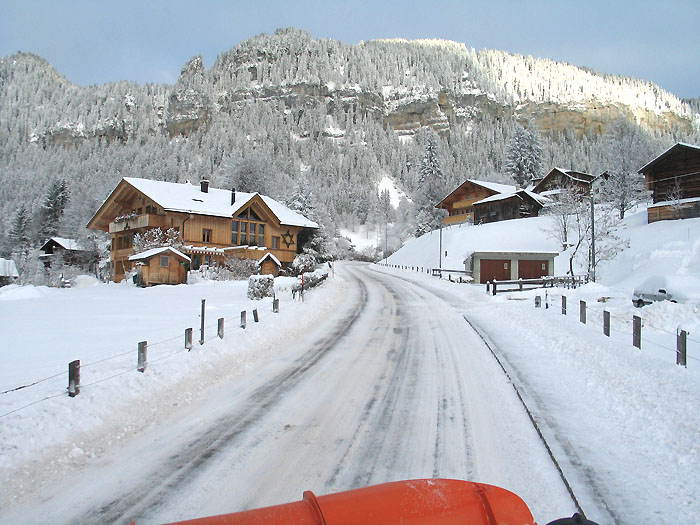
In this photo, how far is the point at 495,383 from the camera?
890cm

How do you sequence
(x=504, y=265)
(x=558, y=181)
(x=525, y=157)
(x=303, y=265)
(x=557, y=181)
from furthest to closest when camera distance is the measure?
(x=525, y=157)
(x=557, y=181)
(x=558, y=181)
(x=303, y=265)
(x=504, y=265)

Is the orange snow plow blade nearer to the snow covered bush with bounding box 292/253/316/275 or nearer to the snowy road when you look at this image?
the snowy road

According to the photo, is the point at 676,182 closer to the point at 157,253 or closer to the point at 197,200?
the point at 197,200

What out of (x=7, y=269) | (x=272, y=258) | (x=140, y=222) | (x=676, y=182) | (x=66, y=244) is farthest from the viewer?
(x=66, y=244)

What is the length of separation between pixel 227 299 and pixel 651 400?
2167cm

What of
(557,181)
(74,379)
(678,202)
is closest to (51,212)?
(74,379)

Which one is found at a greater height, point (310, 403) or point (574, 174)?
point (574, 174)

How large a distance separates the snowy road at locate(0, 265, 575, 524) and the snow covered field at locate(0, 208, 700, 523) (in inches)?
6.7

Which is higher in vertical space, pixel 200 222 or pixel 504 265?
pixel 200 222

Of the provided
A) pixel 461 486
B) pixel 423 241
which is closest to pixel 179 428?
pixel 461 486

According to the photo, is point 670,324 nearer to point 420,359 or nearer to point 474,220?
point 420,359

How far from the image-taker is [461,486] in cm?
232

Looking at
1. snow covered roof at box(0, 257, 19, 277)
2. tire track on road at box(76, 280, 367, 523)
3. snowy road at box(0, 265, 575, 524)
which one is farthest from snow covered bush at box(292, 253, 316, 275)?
snow covered roof at box(0, 257, 19, 277)

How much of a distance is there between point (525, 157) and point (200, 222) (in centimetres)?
7344
